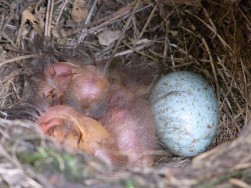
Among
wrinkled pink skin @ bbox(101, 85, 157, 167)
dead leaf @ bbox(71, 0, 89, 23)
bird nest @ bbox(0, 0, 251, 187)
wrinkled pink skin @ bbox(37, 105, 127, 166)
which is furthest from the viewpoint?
dead leaf @ bbox(71, 0, 89, 23)

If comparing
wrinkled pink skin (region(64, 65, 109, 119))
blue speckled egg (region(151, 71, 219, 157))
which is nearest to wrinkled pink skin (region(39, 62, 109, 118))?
wrinkled pink skin (region(64, 65, 109, 119))

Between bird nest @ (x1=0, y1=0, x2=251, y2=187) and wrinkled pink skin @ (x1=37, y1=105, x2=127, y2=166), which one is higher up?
bird nest @ (x1=0, y1=0, x2=251, y2=187)

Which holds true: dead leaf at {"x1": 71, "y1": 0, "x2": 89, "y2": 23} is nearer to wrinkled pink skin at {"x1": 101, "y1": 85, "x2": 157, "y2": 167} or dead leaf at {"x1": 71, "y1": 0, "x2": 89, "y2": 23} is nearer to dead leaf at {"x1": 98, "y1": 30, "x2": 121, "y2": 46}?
dead leaf at {"x1": 98, "y1": 30, "x2": 121, "y2": 46}

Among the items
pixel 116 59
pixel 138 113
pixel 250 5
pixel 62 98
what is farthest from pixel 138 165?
pixel 250 5

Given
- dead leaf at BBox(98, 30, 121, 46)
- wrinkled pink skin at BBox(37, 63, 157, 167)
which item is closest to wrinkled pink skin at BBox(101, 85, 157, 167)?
wrinkled pink skin at BBox(37, 63, 157, 167)

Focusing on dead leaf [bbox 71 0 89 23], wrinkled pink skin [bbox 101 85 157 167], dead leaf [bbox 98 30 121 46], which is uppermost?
dead leaf [bbox 71 0 89 23]

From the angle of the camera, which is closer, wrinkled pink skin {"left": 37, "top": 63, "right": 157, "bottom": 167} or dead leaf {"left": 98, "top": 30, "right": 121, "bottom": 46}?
wrinkled pink skin {"left": 37, "top": 63, "right": 157, "bottom": 167}

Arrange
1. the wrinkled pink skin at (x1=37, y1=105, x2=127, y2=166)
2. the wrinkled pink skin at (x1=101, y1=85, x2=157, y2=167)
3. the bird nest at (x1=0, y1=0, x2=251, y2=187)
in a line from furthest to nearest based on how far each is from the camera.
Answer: the bird nest at (x1=0, y1=0, x2=251, y2=187) → the wrinkled pink skin at (x1=101, y1=85, x2=157, y2=167) → the wrinkled pink skin at (x1=37, y1=105, x2=127, y2=166)
